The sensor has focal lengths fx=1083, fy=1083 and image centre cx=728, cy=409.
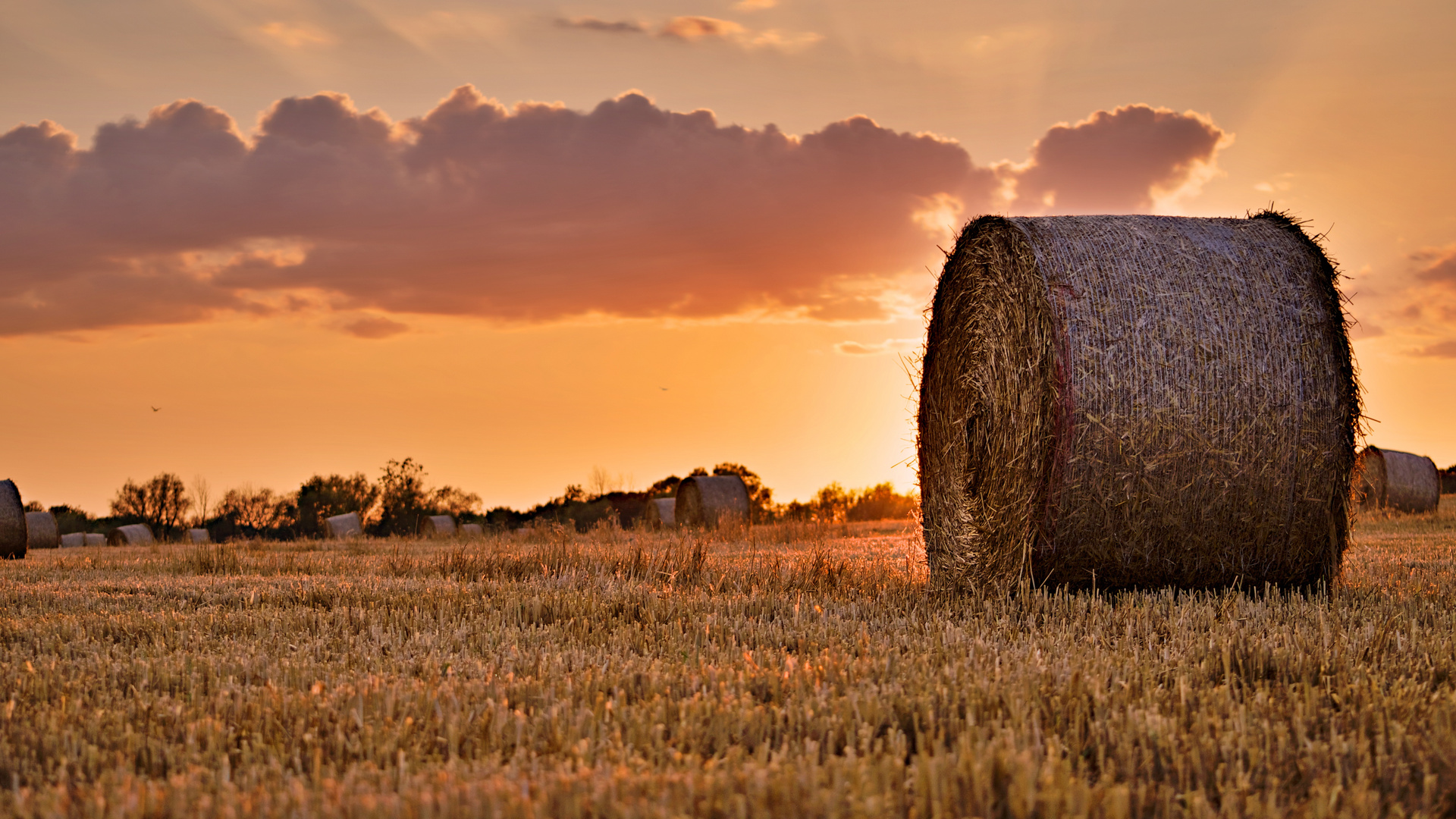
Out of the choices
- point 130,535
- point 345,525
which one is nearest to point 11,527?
point 345,525

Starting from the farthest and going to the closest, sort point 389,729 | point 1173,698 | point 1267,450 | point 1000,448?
point 1000,448 → point 1267,450 → point 1173,698 → point 389,729

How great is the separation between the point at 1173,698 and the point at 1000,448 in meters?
4.05

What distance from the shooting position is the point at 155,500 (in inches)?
2454

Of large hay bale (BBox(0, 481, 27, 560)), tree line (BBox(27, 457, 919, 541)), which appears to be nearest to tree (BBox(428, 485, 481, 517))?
tree line (BBox(27, 457, 919, 541))

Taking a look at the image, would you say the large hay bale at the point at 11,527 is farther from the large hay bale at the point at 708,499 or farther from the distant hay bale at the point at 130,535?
the distant hay bale at the point at 130,535

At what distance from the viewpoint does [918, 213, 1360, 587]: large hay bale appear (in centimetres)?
696

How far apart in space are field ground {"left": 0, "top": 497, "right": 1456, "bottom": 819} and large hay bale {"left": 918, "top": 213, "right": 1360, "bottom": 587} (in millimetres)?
455

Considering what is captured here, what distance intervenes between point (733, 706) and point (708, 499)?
20.4 m

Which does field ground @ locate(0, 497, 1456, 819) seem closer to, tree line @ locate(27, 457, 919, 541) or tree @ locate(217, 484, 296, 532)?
tree line @ locate(27, 457, 919, 541)

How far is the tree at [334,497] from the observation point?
51438 mm

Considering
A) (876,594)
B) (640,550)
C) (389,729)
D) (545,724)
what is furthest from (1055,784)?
(640,550)

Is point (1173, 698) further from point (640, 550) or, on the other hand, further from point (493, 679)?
point (640, 550)

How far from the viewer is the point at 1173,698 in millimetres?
3859

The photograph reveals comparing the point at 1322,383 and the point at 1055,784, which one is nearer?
the point at 1055,784
